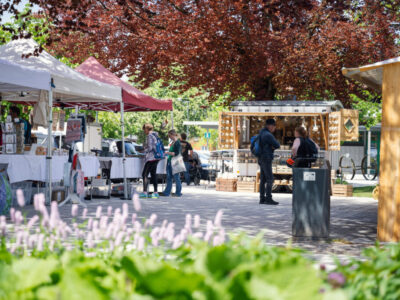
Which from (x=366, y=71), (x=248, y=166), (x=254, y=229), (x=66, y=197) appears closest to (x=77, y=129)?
(x=66, y=197)

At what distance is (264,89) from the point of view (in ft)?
70.3

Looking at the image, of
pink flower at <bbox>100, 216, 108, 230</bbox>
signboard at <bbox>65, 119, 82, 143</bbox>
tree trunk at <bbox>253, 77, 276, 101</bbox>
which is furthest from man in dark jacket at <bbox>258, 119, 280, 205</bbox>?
pink flower at <bbox>100, 216, 108, 230</bbox>

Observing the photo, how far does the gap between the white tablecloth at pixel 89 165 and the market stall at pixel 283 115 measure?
6.52m

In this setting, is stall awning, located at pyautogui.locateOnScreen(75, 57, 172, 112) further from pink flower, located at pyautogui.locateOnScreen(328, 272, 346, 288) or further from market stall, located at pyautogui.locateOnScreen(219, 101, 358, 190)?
pink flower, located at pyautogui.locateOnScreen(328, 272, 346, 288)

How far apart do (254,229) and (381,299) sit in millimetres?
6551

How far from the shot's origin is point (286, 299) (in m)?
2.09

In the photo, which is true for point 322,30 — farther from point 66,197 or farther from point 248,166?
point 66,197

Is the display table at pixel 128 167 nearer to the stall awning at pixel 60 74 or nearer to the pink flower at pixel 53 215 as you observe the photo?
the stall awning at pixel 60 74

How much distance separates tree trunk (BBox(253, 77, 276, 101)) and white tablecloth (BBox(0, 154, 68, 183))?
10064 millimetres

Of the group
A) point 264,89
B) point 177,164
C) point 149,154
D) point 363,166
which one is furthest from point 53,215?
point 363,166

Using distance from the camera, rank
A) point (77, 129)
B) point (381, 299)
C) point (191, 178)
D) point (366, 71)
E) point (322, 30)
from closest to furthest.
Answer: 1. point (381, 299)
2. point (366, 71)
3. point (77, 129)
4. point (322, 30)
5. point (191, 178)

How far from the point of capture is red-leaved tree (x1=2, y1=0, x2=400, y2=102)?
1772 cm

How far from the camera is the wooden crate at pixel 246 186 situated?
63.6 ft

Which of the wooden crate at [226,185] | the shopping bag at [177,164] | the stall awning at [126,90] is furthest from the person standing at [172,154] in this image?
the wooden crate at [226,185]
